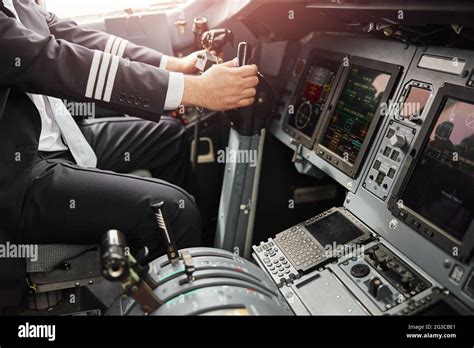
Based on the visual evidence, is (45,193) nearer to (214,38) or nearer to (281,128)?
(214,38)

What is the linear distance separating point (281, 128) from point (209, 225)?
0.85 meters

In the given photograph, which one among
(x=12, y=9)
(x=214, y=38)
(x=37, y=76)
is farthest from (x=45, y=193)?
(x=214, y=38)

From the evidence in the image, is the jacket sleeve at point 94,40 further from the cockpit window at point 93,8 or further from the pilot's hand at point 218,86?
the pilot's hand at point 218,86

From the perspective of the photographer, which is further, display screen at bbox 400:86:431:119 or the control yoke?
display screen at bbox 400:86:431:119

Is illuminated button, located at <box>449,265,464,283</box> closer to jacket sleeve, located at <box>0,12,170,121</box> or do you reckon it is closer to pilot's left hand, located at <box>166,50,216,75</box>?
jacket sleeve, located at <box>0,12,170,121</box>

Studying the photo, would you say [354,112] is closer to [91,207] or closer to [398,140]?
[398,140]

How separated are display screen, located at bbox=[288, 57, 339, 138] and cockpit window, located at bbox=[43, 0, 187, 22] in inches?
45.7

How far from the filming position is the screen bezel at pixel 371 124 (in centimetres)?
175

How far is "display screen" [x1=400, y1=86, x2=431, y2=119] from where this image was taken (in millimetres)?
1597

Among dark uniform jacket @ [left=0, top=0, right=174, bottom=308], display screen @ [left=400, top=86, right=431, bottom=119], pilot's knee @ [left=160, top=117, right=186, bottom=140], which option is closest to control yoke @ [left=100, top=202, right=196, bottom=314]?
dark uniform jacket @ [left=0, top=0, right=174, bottom=308]

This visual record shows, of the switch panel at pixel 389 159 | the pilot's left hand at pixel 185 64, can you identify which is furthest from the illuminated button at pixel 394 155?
the pilot's left hand at pixel 185 64

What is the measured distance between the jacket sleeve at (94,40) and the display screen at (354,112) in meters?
1.01

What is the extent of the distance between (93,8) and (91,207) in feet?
5.87

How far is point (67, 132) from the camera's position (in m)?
1.87
